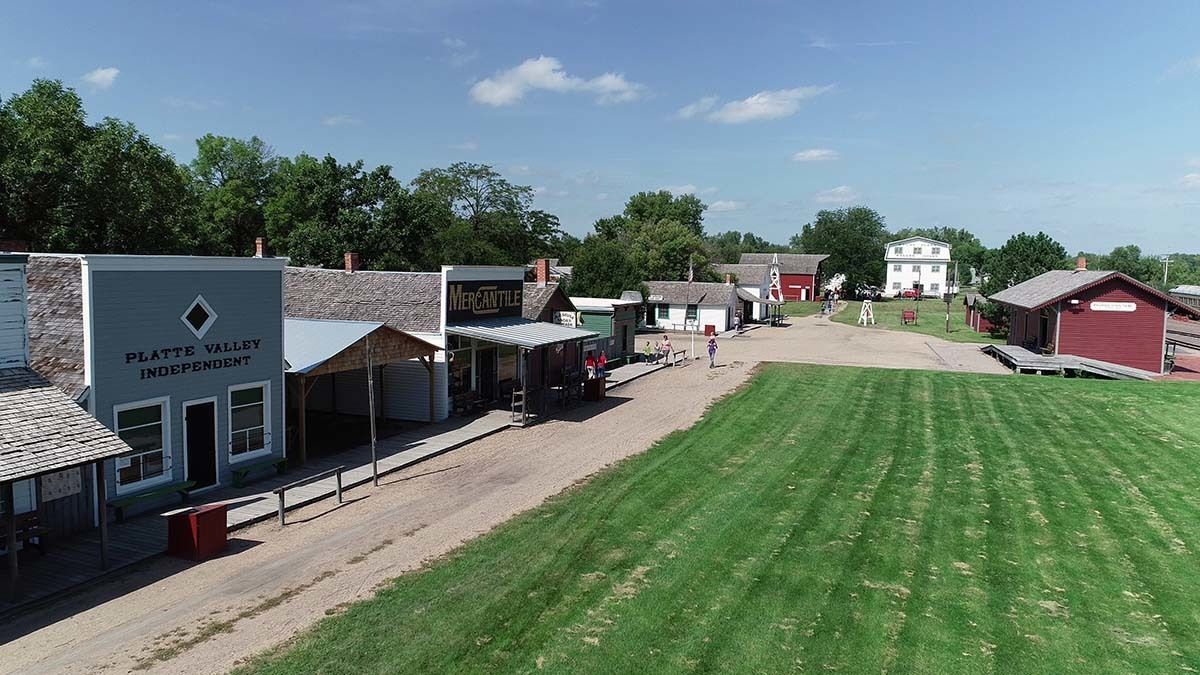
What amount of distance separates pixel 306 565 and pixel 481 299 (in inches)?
568

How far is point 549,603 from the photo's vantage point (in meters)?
10.9

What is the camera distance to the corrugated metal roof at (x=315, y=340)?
1866 centimetres

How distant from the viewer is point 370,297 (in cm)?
2589

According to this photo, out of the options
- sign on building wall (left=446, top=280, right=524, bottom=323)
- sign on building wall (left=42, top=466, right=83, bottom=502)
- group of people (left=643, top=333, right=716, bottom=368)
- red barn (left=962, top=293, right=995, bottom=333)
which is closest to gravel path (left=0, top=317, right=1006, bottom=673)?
sign on building wall (left=42, top=466, right=83, bottom=502)

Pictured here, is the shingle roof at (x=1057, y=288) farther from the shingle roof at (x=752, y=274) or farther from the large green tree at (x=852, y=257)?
the large green tree at (x=852, y=257)

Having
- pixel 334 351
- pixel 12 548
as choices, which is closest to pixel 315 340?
pixel 334 351

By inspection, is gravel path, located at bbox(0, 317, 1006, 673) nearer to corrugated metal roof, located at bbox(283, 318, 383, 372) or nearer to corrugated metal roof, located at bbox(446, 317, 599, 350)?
corrugated metal roof, located at bbox(446, 317, 599, 350)

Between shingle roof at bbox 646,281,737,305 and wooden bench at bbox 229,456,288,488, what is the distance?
4180 centimetres

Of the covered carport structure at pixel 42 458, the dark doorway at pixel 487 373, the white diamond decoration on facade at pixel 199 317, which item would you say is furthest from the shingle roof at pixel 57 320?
the dark doorway at pixel 487 373

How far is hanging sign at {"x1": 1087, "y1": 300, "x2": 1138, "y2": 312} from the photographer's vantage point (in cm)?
3728

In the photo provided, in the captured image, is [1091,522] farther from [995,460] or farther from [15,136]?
[15,136]

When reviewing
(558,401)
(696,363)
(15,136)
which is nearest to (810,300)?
(696,363)

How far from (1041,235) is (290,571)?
60.2 meters

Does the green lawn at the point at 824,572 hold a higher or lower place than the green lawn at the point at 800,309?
lower
